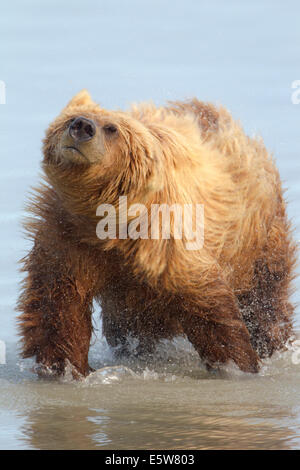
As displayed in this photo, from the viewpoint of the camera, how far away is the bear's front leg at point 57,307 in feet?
20.3

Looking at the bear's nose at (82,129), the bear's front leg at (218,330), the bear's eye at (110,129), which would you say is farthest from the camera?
the bear's front leg at (218,330)

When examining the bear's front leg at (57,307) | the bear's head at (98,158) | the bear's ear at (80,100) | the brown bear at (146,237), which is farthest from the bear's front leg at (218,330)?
the bear's ear at (80,100)

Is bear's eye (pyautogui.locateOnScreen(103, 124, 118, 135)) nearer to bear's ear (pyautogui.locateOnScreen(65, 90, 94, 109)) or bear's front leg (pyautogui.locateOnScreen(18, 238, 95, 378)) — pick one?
bear's ear (pyautogui.locateOnScreen(65, 90, 94, 109))

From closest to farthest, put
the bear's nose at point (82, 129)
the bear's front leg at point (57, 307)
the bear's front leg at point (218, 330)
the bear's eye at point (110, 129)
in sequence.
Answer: the bear's nose at point (82, 129) < the bear's eye at point (110, 129) < the bear's front leg at point (57, 307) < the bear's front leg at point (218, 330)

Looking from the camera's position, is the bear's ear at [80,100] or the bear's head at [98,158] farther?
the bear's ear at [80,100]

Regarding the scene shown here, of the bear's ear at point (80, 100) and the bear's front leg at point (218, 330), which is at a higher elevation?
the bear's ear at point (80, 100)

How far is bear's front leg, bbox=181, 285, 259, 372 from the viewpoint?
6.30 m

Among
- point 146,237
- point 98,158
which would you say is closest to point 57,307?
point 146,237

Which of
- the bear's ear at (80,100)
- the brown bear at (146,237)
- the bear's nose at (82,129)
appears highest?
the bear's ear at (80,100)

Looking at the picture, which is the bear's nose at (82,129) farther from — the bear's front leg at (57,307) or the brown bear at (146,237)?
the bear's front leg at (57,307)

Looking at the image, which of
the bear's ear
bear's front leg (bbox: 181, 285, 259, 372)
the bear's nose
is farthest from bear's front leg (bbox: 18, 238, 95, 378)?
the bear's nose

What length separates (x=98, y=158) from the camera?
213 inches

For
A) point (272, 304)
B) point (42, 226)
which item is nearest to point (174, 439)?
point (42, 226)
